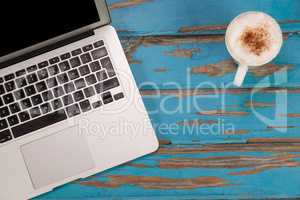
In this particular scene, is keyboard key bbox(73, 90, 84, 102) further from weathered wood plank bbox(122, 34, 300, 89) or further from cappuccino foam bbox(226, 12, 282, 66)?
cappuccino foam bbox(226, 12, 282, 66)

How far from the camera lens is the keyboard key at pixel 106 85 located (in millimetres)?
808

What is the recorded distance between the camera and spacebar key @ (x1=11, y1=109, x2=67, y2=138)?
2.64 ft

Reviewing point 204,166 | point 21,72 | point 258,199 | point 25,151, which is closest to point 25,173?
point 25,151

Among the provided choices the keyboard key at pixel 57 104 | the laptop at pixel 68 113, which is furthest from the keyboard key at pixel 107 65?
the keyboard key at pixel 57 104

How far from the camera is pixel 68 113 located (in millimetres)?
811

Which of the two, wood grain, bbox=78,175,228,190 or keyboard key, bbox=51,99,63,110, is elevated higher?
keyboard key, bbox=51,99,63,110

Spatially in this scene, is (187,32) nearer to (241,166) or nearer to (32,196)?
(241,166)

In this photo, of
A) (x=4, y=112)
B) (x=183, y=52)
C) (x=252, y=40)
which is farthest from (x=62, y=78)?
(x=252, y=40)

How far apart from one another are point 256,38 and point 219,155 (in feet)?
0.76

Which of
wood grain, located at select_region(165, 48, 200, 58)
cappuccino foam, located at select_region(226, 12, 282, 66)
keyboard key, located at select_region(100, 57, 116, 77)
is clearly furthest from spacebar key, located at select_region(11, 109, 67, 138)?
cappuccino foam, located at select_region(226, 12, 282, 66)

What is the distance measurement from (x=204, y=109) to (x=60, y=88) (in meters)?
0.28

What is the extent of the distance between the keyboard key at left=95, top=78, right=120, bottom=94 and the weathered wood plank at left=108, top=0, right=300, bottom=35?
0.11 meters

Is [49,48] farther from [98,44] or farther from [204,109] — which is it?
[204,109]

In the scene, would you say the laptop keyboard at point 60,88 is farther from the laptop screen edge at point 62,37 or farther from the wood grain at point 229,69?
the wood grain at point 229,69
